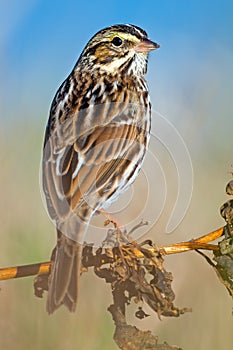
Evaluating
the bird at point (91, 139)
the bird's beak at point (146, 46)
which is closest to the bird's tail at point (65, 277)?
the bird at point (91, 139)

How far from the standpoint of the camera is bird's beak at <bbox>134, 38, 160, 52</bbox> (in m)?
3.12

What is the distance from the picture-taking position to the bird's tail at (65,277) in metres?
2.11

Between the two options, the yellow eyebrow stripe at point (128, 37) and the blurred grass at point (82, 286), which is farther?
the yellow eyebrow stripe at point (128, 37)

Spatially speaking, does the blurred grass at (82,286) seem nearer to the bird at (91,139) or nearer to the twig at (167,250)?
the bird at (91,139)

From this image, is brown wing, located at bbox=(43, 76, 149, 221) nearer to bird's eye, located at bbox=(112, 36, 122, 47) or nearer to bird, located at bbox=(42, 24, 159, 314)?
bird, located at bbox=(42, 24, 159, 314)

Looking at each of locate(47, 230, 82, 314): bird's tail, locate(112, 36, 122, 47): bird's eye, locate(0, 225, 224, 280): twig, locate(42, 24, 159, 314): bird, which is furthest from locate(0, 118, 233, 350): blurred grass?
locate(0, 225, 224, 280): twig

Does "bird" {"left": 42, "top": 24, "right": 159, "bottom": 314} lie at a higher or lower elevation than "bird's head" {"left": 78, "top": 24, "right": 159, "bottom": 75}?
lower

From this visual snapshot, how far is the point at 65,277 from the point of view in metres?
2.12

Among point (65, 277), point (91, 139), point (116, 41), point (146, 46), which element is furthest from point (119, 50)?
point (65, 277)

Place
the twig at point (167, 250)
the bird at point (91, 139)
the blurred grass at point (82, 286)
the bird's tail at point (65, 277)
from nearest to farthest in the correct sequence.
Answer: the twig at point (167, 250) < the bird's tail at point (65, 277) < the bird at point (91, 139) < the blurred grass at point (82, 286)

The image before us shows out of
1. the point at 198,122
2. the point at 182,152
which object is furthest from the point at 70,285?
the point at 198,122

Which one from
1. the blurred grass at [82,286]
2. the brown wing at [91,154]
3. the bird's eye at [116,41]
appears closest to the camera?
the brown wing at [91,154]

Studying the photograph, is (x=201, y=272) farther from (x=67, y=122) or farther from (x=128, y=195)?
(x=67, y=122)

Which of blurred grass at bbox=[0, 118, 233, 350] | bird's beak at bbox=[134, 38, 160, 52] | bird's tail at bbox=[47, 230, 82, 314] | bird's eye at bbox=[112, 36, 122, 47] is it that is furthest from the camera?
bird's eye at bbox=[112, 36, 122, 47]
